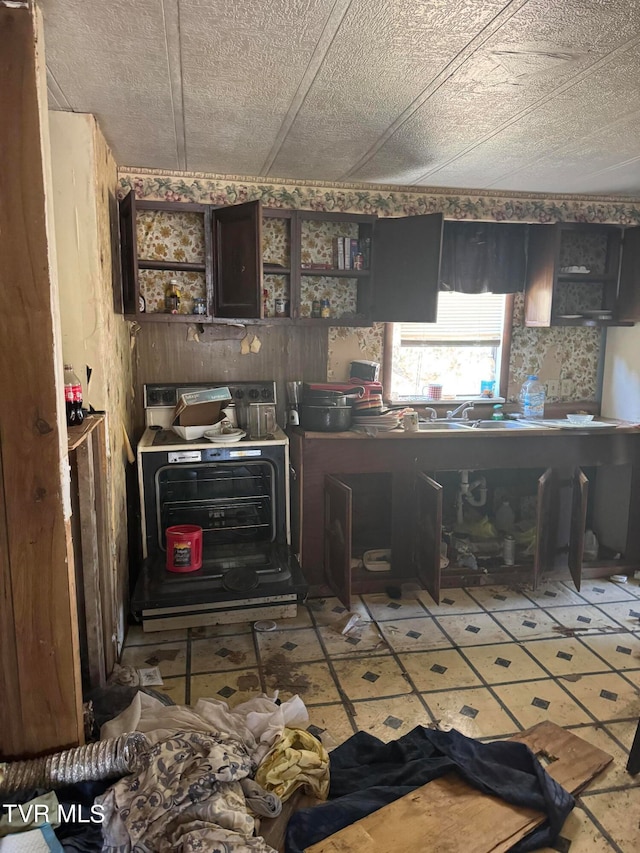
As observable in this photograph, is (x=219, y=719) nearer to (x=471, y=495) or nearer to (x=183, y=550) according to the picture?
(x=183, y=550)

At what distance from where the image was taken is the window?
13.2 ft

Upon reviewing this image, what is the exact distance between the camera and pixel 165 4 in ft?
5.32

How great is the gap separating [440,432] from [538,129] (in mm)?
1604

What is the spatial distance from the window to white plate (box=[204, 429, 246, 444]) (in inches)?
47.4

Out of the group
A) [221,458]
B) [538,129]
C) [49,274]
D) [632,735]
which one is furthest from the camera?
[221,458]

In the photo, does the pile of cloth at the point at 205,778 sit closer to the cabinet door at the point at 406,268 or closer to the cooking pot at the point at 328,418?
the cooking pot at the point at 328,418

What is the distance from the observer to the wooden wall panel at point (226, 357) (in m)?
3.62

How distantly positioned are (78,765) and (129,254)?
2392 mm

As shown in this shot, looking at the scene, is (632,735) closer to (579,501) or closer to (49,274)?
(579,501)

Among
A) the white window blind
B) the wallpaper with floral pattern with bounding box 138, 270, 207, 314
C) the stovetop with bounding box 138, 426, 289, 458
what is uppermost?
the wallpaper with floral pattern with bounding box 138, 270, 207, 314

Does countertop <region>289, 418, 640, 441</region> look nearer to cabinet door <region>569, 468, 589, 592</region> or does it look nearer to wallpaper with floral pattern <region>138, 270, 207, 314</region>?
cabinet door <region>569, 468, 589, 592</region>

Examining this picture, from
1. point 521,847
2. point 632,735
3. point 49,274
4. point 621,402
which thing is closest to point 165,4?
point 49,274

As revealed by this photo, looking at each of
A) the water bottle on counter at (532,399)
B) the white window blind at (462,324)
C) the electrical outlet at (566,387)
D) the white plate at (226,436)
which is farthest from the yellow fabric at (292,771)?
the electrical outlet at (566,387)

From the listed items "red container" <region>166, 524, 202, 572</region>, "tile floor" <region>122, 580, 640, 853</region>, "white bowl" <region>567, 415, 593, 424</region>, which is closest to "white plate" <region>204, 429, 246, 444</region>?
"red container" <region>166, 524, 202, 572</region>
